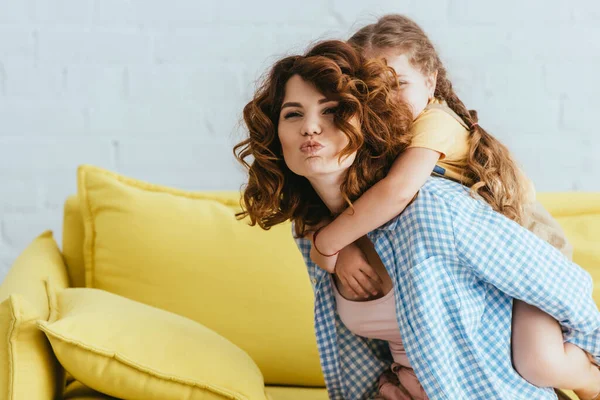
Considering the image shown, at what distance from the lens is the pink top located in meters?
1.16

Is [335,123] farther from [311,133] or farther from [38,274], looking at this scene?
[38,274]

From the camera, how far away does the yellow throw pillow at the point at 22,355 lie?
3.48 feet

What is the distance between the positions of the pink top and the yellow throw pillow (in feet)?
1.55

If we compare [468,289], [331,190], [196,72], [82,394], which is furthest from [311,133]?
[196,72]

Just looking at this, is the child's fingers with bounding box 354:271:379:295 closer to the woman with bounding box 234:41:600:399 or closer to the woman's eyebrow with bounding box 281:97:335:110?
the woman with bounding box 234:41:600:399

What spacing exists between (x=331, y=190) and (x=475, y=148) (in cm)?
24

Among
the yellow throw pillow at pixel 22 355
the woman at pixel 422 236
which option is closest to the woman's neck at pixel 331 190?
the woman at pixel 422 236

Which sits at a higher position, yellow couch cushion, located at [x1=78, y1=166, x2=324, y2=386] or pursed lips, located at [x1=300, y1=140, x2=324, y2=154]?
pursed lips, located at [x1=300, y1=140, x2=324, y2=154]

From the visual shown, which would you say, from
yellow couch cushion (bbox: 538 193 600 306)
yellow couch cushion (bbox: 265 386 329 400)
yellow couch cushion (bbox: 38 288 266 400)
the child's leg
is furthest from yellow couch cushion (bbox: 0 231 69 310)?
yellow couch cushion (bbox: 538 193 600 306)

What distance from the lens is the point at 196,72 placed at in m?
2.04

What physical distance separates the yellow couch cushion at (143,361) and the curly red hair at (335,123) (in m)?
0.25

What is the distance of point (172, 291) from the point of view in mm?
1637

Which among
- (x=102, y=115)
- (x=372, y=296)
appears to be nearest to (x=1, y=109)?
(x=102, y=115)

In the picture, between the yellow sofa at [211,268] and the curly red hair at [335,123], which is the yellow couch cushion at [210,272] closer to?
the yellow sofa at [211,268]
